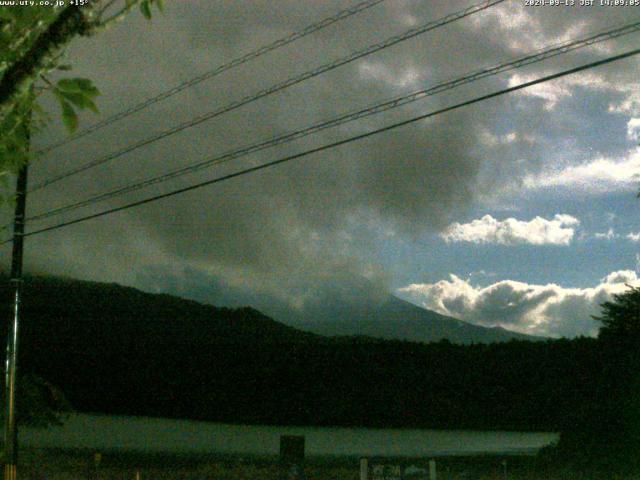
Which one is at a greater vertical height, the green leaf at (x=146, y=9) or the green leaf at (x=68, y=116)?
the green leaf at (x=146, y=9)

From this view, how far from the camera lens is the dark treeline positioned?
4475 centimetres

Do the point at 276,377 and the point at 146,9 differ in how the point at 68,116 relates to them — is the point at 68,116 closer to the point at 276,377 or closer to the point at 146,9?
the point at 146,9

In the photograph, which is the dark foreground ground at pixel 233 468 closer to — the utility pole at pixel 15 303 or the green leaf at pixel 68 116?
the utility pole at pixel 15 303

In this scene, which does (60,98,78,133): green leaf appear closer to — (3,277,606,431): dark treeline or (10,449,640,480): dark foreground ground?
(10,449,640,480): dark foreground ground

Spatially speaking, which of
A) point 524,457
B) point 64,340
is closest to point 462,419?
point 524,457

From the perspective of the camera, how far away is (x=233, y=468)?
85.0 feet

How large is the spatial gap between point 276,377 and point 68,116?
50533 millimetres

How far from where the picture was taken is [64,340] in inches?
1991

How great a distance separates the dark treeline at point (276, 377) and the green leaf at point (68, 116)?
3842cm

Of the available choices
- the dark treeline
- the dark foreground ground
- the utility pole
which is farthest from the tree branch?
the dark treeline

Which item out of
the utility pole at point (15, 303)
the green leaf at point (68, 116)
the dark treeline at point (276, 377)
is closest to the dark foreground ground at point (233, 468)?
the utility pole at point (15, 303)

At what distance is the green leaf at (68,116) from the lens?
4.12 m

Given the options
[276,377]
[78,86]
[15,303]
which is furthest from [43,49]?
[276,377]

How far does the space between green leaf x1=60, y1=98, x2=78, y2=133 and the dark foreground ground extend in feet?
56.5
